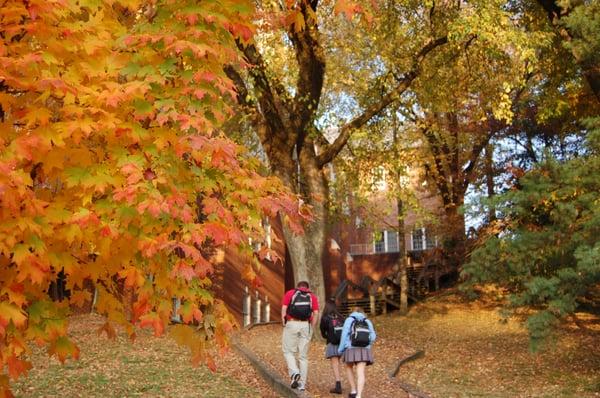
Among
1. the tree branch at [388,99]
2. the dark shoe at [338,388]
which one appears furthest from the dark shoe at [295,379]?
the tree branch at [388,99]

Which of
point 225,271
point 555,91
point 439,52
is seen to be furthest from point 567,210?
point 225,271

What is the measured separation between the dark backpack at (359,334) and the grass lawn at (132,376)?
2378 mm

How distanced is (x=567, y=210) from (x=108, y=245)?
9.82 m

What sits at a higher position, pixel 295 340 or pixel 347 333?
pixel 347 333

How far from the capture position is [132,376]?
12688 millimetres

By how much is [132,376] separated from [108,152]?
9.08m

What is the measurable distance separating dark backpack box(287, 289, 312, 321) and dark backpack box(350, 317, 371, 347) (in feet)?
3.49

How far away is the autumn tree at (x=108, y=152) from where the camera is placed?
4.05 meters

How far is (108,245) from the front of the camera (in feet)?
A: 13.7

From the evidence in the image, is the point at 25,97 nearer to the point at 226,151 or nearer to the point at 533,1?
the point at 226,151

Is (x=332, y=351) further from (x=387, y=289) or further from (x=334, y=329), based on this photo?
(x=387, y=289)

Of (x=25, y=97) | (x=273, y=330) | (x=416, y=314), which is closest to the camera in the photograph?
(x=25, y=97)

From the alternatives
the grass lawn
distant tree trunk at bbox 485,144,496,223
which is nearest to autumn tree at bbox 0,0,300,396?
the grass lawn

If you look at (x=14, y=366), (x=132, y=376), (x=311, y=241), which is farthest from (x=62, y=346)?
(x=311, y=241)
